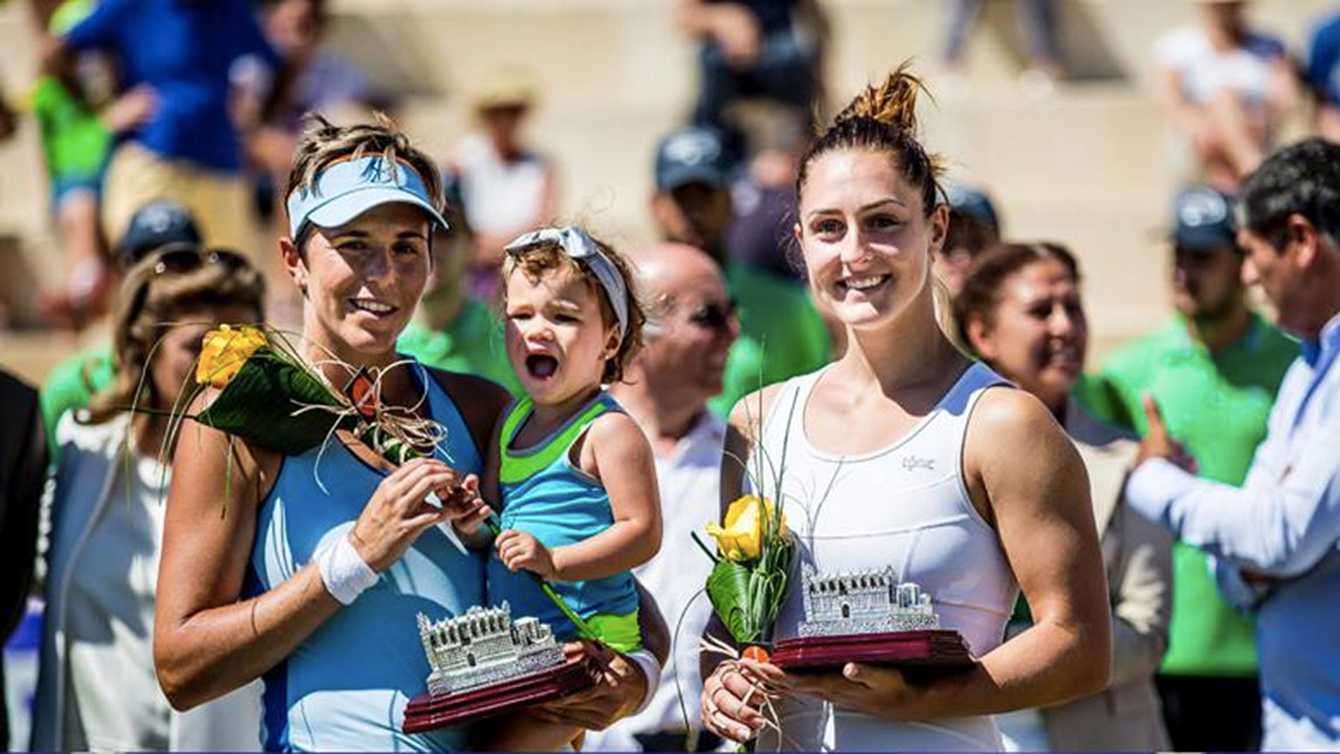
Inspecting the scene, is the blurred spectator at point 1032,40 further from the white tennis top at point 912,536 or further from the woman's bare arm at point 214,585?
the woman's bare arm at point 214,585

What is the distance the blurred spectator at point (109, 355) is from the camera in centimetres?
604

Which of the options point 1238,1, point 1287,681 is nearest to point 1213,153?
point 1238,1

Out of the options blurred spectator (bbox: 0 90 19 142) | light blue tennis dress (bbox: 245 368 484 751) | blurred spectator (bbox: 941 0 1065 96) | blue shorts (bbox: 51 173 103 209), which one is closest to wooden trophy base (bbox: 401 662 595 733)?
light blue tennis dress (bbox: 245 368 484 751)

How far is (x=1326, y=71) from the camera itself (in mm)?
10648

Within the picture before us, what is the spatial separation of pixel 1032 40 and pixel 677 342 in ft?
24.4

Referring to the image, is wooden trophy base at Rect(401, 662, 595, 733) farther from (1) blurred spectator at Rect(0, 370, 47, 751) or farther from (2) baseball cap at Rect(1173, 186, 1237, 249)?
(2) baseball cap at Rect(1173, 186, 1237, 249)

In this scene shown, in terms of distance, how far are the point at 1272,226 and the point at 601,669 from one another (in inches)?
85.3

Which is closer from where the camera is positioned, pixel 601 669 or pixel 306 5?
pixel 601 669

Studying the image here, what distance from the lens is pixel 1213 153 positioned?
34.6 feet

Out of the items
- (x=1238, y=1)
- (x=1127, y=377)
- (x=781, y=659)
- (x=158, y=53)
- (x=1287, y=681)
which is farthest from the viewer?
(x=1238, y=1)

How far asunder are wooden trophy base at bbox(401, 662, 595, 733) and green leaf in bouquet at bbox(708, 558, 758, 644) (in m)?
0.35

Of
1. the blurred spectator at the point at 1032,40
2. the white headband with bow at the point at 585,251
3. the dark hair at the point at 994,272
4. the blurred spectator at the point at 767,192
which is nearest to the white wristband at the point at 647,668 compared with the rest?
the white headband with bow at the point at 585,251

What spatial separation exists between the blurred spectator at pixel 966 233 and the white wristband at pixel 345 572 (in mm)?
2892

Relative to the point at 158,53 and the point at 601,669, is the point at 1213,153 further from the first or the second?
the point at 601,669
